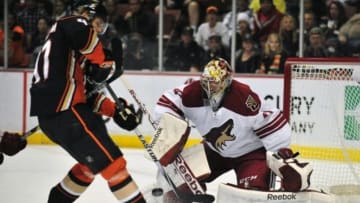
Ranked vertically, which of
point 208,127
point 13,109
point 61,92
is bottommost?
point 13,109

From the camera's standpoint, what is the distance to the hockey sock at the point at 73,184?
13.7ft

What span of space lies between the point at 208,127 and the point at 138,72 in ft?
Result: 11.5

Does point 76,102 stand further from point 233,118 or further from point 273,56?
point 273,56

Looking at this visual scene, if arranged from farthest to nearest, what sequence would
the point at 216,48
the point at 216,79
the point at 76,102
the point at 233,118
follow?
the point at 216,48
the point at 233,118
the point at 216,79
the point at 76,102

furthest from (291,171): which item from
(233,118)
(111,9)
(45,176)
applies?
(111,9)

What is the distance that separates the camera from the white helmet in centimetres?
429

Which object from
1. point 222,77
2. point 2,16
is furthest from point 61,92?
point 2,16

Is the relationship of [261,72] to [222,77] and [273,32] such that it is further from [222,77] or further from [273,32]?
[222,77]

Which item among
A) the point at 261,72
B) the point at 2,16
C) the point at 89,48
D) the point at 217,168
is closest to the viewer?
the point at 89,48

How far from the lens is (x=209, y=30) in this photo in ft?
26.1

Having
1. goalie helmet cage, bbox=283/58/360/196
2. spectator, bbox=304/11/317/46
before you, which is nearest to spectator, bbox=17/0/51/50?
spectator, bbox=304/11/317/46

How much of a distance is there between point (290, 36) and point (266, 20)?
28 centimetres

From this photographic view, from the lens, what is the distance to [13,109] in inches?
320

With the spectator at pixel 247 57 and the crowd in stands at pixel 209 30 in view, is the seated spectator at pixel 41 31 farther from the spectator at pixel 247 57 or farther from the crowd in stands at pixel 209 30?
the spectator at pixel 247 57
